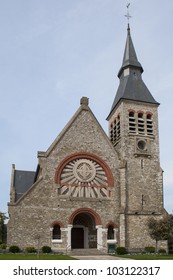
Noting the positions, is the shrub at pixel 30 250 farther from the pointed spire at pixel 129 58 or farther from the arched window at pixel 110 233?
the pointed spire at pixel 129 58

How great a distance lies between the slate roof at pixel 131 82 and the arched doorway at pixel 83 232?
45.7 feet

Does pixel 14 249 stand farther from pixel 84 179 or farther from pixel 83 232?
pixel 84 179

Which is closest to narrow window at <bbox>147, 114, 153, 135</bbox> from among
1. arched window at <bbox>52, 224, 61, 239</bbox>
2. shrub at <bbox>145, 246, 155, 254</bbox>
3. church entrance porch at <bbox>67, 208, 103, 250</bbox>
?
church entrance porch at <bbox>67, 208, 103, 250</bbox>

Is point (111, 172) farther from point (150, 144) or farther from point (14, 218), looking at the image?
point (14, 218)

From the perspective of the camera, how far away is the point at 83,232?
38.0m

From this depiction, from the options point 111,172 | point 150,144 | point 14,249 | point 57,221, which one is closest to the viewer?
point 14,249

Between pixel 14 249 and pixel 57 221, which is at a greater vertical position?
pixel 57 221

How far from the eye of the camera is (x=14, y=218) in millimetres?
33125

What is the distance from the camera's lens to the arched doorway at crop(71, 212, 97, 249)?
120ft

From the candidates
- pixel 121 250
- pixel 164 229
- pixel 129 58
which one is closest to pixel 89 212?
pixel 121 250

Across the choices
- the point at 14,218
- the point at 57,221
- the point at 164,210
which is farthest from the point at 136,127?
the point at 14,218

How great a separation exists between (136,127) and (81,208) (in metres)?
11.4

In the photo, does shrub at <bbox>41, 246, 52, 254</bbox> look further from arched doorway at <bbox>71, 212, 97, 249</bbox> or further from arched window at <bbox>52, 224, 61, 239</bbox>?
arched doorway at <bbox>71, 212, 97, 249</bbox>

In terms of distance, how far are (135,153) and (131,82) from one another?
32.7 feet
